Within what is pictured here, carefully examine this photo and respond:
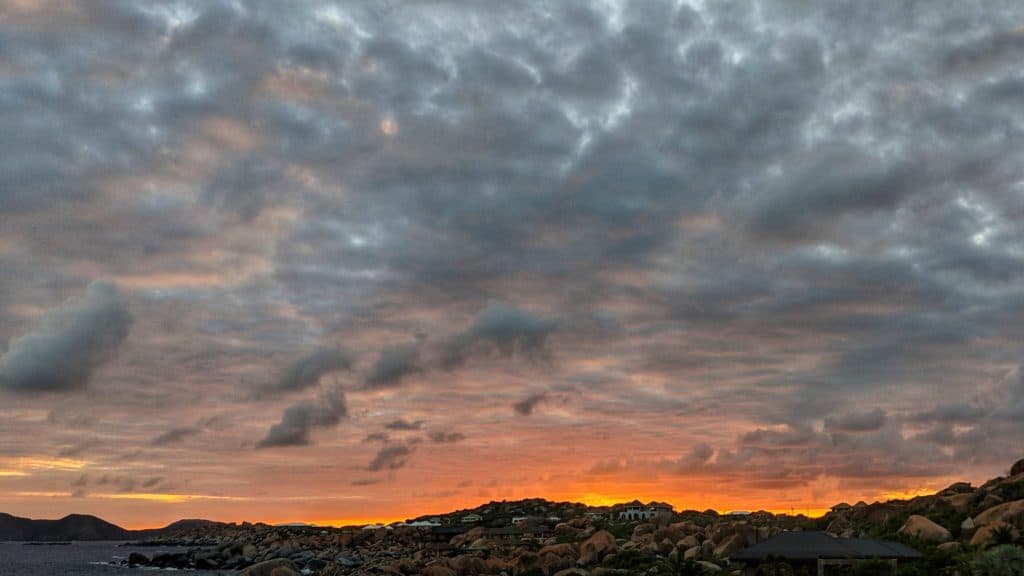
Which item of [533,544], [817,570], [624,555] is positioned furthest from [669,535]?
[817,570]

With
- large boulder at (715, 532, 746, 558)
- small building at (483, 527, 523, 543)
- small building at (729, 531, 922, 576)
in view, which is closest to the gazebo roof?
small building at (729, 531, 922, 576)

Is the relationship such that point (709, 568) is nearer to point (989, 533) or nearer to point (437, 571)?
point (989, 533)

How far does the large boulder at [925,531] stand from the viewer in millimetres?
76500

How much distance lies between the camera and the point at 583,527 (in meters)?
168

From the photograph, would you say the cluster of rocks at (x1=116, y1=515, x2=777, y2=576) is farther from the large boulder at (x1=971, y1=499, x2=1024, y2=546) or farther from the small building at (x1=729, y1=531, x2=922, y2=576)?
the large boulder at (x1=971, y1=499, x2=1024, y2=546)

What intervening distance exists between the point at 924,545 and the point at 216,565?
412 feet

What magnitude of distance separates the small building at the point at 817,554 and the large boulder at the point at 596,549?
33829mm

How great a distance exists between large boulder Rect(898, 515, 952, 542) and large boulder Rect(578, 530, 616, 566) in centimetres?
3211

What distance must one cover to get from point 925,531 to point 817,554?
22.0 meters

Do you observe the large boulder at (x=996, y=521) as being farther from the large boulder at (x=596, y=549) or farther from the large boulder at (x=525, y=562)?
the large boulder at (x=525, y=562)

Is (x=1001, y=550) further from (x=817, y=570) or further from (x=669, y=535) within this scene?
(x=669, y=535)

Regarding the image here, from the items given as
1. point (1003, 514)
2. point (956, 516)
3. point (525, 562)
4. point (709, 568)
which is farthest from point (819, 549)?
point (525, 562)

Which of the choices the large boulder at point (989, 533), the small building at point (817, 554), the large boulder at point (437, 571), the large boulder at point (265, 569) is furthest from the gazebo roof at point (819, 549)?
the large boulder at point (265, 569)

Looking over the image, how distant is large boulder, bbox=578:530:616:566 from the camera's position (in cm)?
9738
